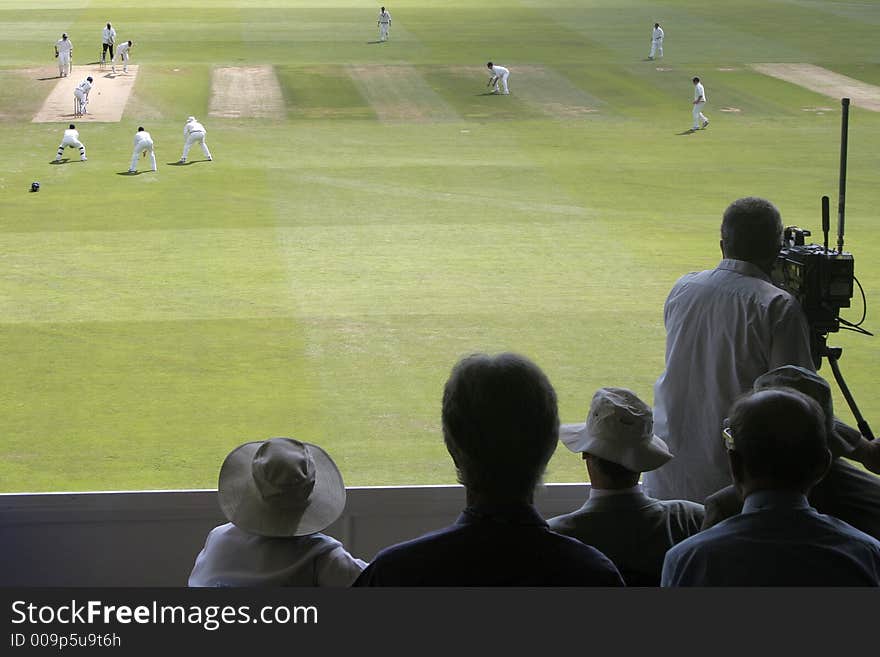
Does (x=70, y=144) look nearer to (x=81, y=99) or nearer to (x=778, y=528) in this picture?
(x=81, y=99)

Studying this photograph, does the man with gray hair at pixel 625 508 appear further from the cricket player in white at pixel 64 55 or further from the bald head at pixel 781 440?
the cricket player in white at pixel 64 55

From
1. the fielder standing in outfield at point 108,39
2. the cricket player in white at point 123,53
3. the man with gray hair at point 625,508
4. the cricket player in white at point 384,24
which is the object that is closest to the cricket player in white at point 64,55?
the cricket player in white at point 123,53

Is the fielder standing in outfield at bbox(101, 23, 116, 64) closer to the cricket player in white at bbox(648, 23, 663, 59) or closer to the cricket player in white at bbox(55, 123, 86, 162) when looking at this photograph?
the cricket player in white at bbox(55, 123, 86, 162)

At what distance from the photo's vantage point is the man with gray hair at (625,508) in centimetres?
354

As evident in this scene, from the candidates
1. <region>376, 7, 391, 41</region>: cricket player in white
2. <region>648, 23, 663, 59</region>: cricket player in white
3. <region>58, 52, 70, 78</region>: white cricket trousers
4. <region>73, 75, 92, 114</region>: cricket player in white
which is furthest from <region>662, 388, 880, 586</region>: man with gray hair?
<region>376, 7, 391, 41</region>: cricket player in white

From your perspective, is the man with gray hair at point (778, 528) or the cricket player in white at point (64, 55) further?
the cricket player in white at point (64, 55)

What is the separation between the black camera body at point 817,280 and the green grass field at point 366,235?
17.0 feet

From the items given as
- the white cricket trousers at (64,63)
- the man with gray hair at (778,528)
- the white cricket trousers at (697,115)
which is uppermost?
the man with gray hair at (778,528)

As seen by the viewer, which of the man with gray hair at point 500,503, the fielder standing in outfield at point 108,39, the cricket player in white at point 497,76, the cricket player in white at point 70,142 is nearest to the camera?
the man with gray hair at point 500,503

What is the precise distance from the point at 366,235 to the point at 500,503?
53.1 ft

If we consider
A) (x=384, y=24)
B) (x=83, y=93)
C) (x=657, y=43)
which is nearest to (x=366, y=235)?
(x=83, y=93)

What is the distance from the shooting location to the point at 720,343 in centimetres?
472

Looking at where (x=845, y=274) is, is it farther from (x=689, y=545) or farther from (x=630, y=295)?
(x=630, y=295)

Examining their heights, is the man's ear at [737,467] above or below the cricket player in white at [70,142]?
above
